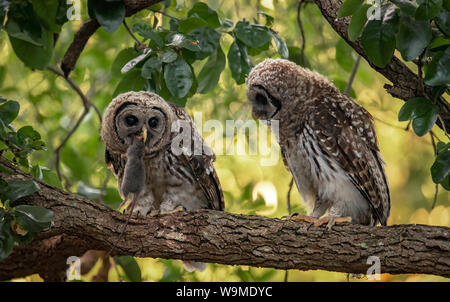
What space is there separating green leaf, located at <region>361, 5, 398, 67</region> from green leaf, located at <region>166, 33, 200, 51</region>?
97cm

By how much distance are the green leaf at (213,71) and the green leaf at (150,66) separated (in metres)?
0.41

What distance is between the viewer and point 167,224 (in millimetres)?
3135

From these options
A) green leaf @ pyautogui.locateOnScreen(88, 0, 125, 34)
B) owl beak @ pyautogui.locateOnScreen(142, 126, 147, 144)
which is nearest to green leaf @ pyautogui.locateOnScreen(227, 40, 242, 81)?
owl beak @ pyautogui.locateOnScreen(142, 126, 147, 144)

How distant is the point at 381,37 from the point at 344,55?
1646 mm

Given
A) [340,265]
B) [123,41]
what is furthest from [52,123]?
[340,265]

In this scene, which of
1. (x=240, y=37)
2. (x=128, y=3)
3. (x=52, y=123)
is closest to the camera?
(x=128, y=3)

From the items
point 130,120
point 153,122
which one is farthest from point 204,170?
point 130,120

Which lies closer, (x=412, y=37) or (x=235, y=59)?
(x=412, y=37)

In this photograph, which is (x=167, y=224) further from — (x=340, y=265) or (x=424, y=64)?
(x=424, y=64)

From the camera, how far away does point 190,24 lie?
347 centimetres

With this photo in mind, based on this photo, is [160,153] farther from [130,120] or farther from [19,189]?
[19,189]

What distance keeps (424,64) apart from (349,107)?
2.51 feet

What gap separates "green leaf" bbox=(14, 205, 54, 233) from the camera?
259 cm

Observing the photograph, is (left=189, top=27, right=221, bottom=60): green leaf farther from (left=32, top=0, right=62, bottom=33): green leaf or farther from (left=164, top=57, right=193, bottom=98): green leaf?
(left=32, top=0, right=62, bottom=33): green leaf
